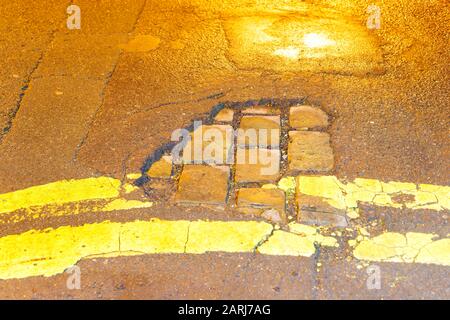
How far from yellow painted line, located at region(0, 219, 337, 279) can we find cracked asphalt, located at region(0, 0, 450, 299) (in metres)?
0.06

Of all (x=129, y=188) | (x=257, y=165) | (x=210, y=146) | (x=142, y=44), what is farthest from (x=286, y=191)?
(x=142, y=44)

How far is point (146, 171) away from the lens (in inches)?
143

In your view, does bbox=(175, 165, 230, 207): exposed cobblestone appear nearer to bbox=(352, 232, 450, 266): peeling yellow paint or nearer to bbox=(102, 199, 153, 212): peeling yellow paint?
bbox=(102, 199, 153, 212): peeling yellow paint

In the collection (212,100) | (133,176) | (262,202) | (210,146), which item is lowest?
(262,202)

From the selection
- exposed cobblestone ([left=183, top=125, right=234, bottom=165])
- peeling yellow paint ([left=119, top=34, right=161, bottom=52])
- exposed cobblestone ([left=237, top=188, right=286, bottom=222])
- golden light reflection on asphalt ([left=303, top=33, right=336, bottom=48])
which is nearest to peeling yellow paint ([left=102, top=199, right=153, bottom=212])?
exposed cobblestone ([left=183, top=125, right=234, bottom=165])

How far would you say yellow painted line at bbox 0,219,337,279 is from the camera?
3064mm

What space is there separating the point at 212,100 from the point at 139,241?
4.73 ft

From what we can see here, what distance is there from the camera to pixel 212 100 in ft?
13.8

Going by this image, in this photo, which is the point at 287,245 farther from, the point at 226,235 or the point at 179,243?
the point at 179,243

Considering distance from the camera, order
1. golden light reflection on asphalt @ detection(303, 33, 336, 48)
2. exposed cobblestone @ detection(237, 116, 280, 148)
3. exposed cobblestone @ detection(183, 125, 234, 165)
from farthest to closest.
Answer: golden light reflection on asphalt @ detection(303, 33, 336, 48) < exposed cobblestone @ detection(237, 116, 280, 148) < exposed cobblestone @ detection(183, 125, 234, 165)

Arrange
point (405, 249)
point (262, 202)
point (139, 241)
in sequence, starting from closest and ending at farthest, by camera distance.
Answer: point (405, 249)
point (139, 241)
point (262, 202)

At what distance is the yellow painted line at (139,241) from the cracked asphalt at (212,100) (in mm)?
59
